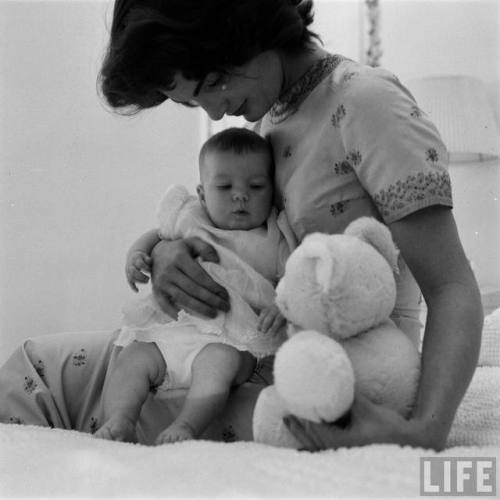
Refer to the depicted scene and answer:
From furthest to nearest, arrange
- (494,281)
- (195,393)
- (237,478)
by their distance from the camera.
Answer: (494,281) → (195,393) → (237,478)

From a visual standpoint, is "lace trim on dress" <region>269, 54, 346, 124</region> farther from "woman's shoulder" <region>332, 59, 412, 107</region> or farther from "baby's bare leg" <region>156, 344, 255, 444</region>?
"baby's bare leg" <region>156, 344, 255, 444</region>

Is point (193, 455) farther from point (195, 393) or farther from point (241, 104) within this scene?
point (241, 104)

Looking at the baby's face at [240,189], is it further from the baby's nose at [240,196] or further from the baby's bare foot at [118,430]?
the baby's bare foot at [118,430]

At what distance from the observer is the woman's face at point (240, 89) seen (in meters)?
1.05

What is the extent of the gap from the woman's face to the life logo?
1.96 feet

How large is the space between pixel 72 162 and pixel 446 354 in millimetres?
1689

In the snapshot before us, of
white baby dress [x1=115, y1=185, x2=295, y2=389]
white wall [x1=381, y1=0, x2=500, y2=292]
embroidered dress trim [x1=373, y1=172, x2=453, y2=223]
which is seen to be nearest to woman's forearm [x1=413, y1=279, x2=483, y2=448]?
embroidered dress trim [x1=373, y1=172, x2=453, y2=223]

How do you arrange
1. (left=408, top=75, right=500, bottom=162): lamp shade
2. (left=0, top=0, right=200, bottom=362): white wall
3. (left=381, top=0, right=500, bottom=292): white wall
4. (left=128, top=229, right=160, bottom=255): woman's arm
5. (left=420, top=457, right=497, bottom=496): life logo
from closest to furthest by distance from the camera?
(left=420, top=457, right=497, bottom=496): life logo
(left=128, top=229, right=160, bottom=255): woman's arm
(left=0, top=0, right=200, bottom=362): white wall
(left=408, top=75, right=500, bottom=162): lamp shade
(left=381, top=0, right=500, bottom=292): white wall

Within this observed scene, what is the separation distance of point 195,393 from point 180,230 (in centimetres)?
31

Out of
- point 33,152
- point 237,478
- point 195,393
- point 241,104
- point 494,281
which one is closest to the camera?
point 237,478

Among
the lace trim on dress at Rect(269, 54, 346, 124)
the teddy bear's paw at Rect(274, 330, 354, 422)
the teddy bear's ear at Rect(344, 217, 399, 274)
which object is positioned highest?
the lace trim on dress at Rect(269, 54, 346, 124)

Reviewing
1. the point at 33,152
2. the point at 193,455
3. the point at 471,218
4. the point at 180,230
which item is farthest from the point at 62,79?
the point at 193,455

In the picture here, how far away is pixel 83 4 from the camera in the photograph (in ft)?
7.59

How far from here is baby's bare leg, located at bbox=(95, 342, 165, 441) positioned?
0.94 meters
